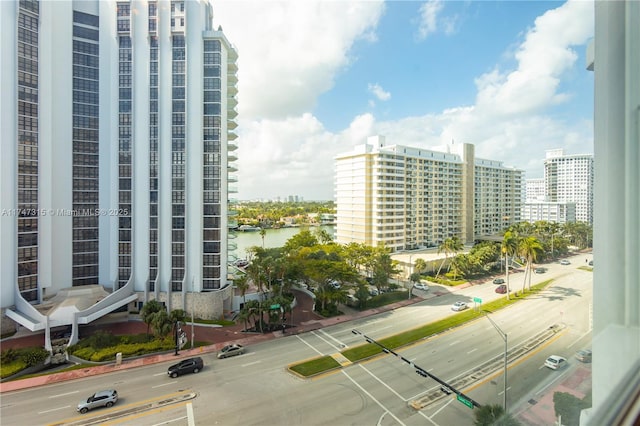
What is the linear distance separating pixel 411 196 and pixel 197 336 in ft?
72.4

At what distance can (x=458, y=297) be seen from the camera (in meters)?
18.5

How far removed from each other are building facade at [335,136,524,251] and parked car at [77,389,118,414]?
20521 mm

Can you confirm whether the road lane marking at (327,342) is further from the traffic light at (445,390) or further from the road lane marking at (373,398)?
the traffic light at (445,390)

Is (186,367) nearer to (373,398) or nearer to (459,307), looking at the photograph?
(373,398)

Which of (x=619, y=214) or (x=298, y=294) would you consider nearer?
(x=619, y=214)

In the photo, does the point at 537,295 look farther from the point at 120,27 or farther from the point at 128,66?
the point at 120,27

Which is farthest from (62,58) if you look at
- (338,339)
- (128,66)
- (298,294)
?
A: (338,339)

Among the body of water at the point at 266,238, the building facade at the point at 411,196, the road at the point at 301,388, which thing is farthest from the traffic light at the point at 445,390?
the body of water at the point at 266,238

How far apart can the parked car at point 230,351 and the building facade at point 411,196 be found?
16.3m

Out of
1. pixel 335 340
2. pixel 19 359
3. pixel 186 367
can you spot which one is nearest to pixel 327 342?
pixel 335 340

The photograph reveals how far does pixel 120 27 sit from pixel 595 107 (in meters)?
21.8

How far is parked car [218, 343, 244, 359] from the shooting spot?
37.9 feet

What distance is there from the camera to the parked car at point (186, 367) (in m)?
10.1

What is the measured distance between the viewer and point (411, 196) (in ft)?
93.7
